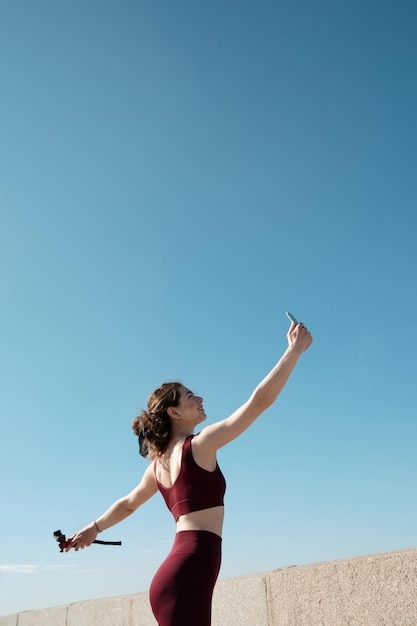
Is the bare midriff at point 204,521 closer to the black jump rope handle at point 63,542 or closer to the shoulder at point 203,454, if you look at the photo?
the shoulder at point 203,454

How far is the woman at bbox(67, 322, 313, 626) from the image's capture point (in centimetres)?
263

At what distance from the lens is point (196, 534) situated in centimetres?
280

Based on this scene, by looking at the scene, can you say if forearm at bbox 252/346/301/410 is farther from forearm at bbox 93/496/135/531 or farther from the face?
forearm at bbox 93/496/135/531

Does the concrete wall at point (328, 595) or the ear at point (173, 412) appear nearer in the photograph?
the ear at point (173, 412)

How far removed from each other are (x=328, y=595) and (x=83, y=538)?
1.65 meters

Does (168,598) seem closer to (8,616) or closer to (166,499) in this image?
(166,499)

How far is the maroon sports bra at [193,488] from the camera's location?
287cm

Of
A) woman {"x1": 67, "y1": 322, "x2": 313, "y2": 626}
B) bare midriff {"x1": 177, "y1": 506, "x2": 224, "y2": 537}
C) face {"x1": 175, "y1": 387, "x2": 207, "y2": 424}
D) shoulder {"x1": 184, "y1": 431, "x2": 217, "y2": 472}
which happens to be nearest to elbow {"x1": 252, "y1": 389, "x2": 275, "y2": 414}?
woman {"x1": 67, "y1": 322, "x2": 313, "y2": 626}

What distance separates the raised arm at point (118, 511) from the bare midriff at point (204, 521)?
61 cm

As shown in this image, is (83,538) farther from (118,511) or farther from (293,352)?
(293,352)

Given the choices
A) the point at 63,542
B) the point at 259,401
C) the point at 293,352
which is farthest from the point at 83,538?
the point at 293,352

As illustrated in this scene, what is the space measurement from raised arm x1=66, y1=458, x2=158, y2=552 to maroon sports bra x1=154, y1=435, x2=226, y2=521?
0.53 m

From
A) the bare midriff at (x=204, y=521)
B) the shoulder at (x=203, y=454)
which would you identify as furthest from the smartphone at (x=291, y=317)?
the bare midriff at (x=204, y=521)

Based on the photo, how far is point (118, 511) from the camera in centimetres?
365
